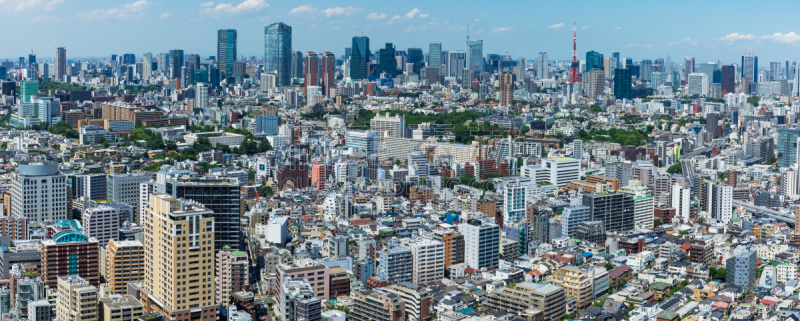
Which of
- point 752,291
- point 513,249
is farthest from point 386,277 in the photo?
Result: point 752,291

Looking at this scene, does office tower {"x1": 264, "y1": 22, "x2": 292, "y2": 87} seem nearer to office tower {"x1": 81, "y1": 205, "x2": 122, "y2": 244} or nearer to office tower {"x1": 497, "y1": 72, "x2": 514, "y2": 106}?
office tower {"x1": 497, "y1": 72, "x2": 514, "y2": 106}

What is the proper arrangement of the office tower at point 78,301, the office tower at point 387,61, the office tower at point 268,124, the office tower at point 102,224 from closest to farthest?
the office tower at point 78,301 < the office tower at point 102,224 < the office tower at point 268,124 < the office tower at point 387,61

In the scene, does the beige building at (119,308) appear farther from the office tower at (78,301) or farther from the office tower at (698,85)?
the office tower at (698,85)

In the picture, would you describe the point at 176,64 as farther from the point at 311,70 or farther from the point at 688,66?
the point at 688,66

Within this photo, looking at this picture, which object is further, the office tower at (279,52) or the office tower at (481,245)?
the office tower at (279,52)

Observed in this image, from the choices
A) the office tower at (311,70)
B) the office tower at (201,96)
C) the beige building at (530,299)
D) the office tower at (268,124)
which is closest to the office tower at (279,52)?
the office tower at (311,70)

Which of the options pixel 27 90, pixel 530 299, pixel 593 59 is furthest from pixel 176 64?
pixel 530 299

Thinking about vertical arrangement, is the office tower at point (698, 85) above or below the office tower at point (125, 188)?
above
